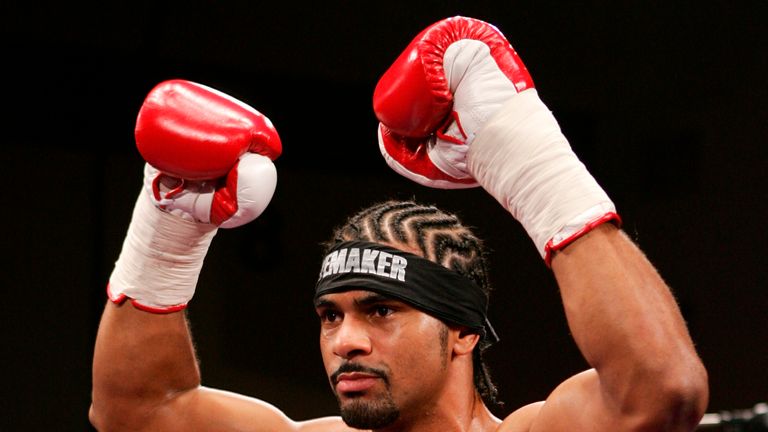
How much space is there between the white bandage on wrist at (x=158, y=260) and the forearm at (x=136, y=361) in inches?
1.1

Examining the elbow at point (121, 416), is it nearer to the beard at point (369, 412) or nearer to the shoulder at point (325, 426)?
the shoulder at point (325, 426)

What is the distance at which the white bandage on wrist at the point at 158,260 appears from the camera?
5.69 ft

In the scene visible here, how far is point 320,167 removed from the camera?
155 inches

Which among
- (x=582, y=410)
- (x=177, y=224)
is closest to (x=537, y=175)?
(x=582, y=410)

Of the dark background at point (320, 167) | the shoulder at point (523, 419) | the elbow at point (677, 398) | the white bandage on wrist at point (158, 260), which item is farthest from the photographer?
the dark background at point (320, 167)

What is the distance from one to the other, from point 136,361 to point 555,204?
0.94 metres

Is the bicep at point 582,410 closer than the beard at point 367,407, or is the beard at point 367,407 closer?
the bicep at point 582,410

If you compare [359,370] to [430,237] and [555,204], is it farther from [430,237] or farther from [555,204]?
[555,204]

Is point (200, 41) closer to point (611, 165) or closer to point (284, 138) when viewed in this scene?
point (284, 138)

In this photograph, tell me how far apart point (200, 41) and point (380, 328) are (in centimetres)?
242

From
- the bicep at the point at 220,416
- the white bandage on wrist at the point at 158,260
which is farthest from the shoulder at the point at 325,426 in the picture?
the white bandage on wrist at the point at 158,260

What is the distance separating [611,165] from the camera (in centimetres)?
409

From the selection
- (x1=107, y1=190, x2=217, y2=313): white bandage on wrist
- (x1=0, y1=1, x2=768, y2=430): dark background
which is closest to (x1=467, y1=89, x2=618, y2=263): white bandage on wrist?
(x1=107, y1=190, x2=217, y2=313): white bandage on wrist

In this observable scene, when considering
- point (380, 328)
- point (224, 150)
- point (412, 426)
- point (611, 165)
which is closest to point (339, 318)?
point (380, 328)
